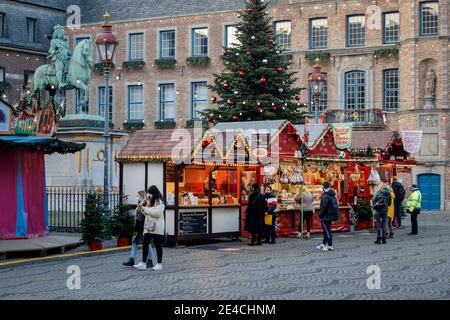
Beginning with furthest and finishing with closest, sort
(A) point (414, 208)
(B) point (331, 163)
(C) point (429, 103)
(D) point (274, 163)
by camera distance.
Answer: (C) point (429, 103) → (B) point (331, 163) → (A) point (414, 208) → (D) point (274, 163)

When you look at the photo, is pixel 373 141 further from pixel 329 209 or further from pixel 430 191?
pixel 430 191

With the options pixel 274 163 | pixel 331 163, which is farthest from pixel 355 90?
pixel 274 163

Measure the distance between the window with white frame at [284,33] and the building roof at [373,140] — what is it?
17.6 meters

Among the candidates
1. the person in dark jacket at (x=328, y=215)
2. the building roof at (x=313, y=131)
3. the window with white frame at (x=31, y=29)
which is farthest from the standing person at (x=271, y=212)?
the window with white frame at (x=31, y=29)

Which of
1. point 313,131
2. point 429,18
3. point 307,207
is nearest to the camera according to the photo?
point 307,207

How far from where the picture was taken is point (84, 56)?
110ft

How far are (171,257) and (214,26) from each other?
3459 cm

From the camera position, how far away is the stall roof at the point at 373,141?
31.0m

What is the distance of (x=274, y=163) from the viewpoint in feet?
80.3

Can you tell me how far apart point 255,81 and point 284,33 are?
51.0 ft

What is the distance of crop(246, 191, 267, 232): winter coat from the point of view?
21.8 m

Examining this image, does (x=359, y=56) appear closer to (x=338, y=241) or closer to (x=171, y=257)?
(x=338, y=241)

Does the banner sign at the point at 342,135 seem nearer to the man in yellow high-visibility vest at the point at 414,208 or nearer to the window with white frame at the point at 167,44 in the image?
the man in yellow high-visibility vest at the point at 414,208

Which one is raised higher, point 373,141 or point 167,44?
point 167,44
